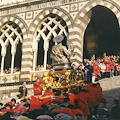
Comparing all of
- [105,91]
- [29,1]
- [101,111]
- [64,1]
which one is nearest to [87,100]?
[101,111]

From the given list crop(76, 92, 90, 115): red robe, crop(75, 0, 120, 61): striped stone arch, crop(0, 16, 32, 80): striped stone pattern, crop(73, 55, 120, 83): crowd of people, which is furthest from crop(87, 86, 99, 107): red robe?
crop(0, 16, 32, 80): striped stone pattern

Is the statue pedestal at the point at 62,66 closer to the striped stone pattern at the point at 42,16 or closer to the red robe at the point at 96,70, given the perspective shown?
the red robe at the point at 96,70

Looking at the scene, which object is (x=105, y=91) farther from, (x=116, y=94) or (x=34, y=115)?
(x=34, y=115)

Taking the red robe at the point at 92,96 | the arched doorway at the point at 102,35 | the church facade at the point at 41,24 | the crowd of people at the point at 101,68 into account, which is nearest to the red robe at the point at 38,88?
the crowd of people at the point at 101,68

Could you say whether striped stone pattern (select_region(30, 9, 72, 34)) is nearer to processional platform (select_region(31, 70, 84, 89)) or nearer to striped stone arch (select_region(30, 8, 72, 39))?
striped stone arch (select_region(30, 8, 72, 39))

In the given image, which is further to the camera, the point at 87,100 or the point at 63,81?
the point at 63,81

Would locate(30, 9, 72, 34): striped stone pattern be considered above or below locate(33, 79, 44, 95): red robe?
above

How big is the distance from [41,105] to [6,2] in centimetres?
1569

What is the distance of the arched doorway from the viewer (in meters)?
23.4

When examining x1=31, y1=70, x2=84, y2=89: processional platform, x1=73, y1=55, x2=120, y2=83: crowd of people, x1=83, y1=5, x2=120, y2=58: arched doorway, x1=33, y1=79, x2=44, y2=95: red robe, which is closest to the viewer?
x1=31, y1=70, x2=84, y2=89: processional platform

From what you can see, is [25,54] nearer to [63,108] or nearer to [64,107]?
[64,107]

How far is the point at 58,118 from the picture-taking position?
8.67 metres

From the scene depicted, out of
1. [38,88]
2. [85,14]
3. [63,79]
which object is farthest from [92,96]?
[85,14]

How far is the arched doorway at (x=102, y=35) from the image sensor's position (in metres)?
23.4
